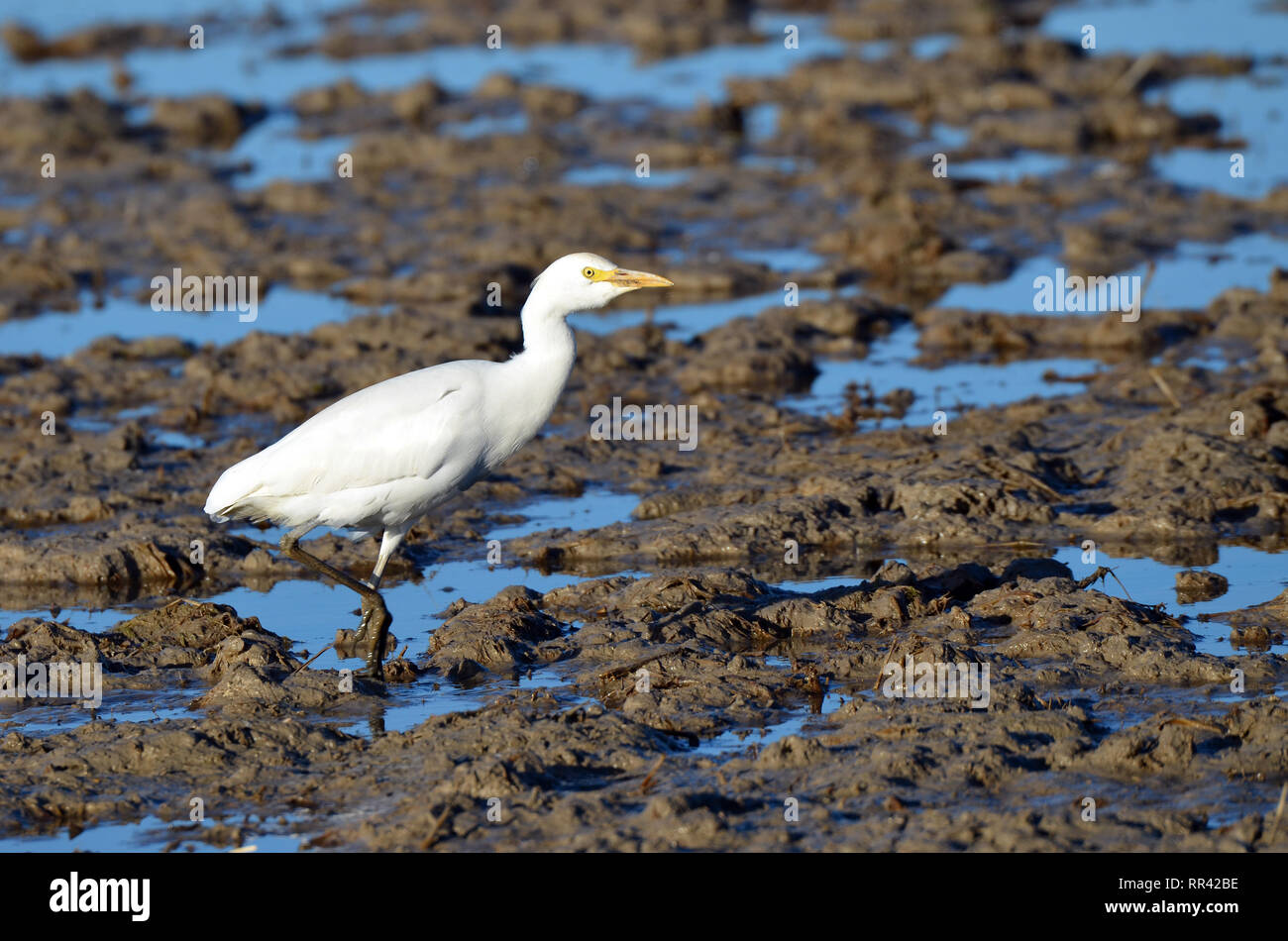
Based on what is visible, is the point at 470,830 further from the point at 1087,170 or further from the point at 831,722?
the point at 1087,170

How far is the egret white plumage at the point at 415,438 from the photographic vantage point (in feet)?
30.2

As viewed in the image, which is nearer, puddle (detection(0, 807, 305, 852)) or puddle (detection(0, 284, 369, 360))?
puddle (detection(0, 807, 305, 852))

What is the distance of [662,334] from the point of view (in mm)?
15711

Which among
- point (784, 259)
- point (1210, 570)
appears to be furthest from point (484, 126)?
point (1210, 570)

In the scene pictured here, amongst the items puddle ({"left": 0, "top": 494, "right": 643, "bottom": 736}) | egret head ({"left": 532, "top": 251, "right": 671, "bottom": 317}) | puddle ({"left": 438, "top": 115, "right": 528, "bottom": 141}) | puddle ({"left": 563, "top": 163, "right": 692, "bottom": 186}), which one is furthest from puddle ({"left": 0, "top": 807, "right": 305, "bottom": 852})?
puddle ({"left": 438, "top": 115, "right": 528, "bottom": 141})

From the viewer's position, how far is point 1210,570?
10367mm

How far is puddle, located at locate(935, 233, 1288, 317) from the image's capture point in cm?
1653

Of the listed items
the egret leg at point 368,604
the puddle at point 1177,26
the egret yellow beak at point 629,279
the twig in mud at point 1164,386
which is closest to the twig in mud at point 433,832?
the egret leg at point 368,604

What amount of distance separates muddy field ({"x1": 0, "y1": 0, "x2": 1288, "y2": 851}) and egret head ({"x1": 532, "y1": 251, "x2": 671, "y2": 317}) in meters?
1.60

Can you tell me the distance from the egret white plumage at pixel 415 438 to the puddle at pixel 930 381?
4.56 meters

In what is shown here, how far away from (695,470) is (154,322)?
23.8 feet

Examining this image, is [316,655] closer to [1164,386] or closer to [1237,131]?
[1164,386]

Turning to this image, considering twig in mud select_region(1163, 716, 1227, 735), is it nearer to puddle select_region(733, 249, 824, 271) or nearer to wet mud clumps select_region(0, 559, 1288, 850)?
wet mud clumps select_region(0, 559, 1288, 850)

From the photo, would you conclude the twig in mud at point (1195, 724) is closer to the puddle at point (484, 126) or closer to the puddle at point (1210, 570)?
the puddle at point (1210, 570)
